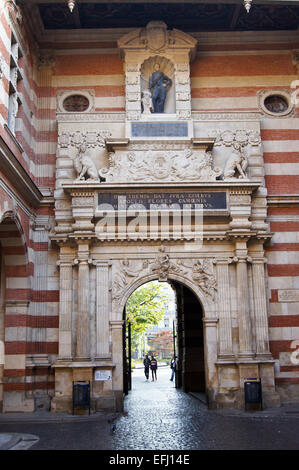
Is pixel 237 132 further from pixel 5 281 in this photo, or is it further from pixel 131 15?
pixel 5 281

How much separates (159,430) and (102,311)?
4204 mm

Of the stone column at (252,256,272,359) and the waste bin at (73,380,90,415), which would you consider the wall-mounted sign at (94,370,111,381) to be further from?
the stone column at (252,256,272,359)

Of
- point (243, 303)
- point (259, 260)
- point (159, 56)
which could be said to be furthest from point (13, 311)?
point (159, 56)

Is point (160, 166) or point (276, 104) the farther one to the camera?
point (276, 104)

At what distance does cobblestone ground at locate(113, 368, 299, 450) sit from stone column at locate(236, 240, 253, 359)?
6.05ft

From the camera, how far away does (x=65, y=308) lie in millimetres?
14094

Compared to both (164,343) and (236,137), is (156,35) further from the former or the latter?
(164,343)

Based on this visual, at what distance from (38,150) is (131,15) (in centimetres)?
569

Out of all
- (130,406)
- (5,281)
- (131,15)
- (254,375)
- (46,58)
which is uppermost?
(131,15)

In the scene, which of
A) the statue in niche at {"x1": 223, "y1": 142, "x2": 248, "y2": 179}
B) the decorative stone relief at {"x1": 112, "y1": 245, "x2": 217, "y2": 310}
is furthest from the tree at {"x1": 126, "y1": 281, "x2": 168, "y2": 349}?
the statue in niche at {"x1": 223, "y1": 142, "x2": 248, "y2": 179}

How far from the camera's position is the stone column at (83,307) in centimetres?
1365
